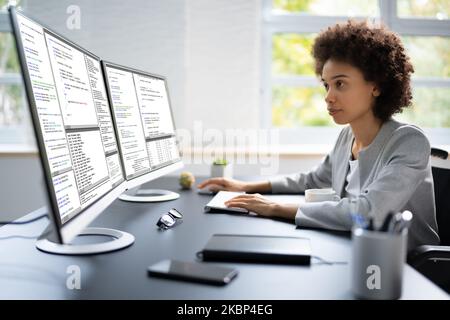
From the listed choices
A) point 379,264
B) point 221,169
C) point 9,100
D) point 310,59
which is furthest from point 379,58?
point 9,100

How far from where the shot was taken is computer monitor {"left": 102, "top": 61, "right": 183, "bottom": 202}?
4.46ft

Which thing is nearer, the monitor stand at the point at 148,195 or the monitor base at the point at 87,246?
the monitor base at the point at 87,246

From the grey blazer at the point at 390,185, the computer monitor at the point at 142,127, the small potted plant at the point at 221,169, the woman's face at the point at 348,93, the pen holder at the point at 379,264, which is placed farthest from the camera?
the small potted plant at the point at 221,169

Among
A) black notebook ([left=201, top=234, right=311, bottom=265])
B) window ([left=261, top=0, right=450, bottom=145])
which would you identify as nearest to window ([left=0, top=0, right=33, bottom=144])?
window ([left=261, top=0, right=450, bottom=145])

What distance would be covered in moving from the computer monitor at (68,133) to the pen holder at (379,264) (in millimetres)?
496

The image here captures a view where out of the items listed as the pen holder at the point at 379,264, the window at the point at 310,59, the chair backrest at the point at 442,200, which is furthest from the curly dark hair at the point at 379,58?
the window at the point at 310,59

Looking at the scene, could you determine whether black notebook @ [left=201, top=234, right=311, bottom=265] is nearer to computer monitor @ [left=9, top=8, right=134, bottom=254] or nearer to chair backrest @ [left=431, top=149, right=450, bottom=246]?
computer monitor @ [left=9, top=8, right=134, bottom=254]

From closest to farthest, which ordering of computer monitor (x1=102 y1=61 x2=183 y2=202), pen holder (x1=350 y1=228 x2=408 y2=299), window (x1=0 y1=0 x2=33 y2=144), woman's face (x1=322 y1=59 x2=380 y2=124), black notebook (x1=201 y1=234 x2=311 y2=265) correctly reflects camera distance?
pen holder (x1=350 y1=228 x2=408 y2=299) < black notebook (x1=201 y1=234 x2=311 y2=265) < computer monitor (x1=102 y1=61 x2=183 y2=202) < woman's face (x1=322 y1=59 x2=380 y2=124) < window (x1=0 y1=0 x2=33 y2=144)

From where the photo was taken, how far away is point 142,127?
1.54 m

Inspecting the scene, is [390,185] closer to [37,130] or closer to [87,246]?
[87,246]

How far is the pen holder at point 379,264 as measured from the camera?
2.31 feet

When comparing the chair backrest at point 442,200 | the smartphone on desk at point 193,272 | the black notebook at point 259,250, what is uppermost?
the smartphone on desk at point 193,272

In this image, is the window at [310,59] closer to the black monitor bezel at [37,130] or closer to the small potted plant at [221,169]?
the small potted plant at [221,169]

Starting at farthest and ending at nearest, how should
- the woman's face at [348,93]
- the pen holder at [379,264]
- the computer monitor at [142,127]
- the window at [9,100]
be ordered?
1. the window at [9,100]
2. the woman's face at [348,93]
3. the computer monitor at [142,127]
4. the pen holder at [379,264]
